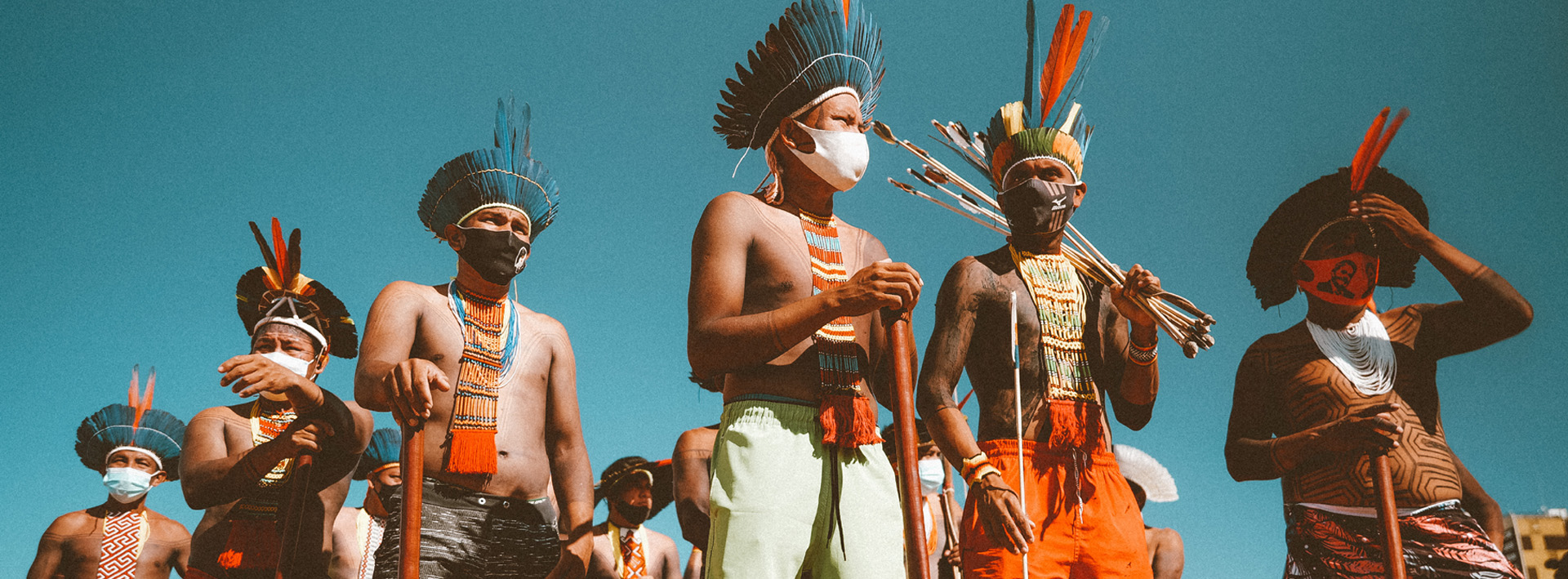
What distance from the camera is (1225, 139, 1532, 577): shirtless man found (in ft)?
14.9

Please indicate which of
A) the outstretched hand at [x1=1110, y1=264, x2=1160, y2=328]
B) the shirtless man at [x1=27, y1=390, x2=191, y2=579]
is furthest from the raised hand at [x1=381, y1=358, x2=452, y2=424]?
the shirtless man at [x1=27, y1=390, x2=191, y2=579]

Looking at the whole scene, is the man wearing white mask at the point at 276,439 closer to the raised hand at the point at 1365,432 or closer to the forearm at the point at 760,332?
the forearm at the point at 760,332

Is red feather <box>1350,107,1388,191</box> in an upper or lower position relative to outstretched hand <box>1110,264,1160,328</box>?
upper

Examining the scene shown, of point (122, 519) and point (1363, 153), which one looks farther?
point (122, 519)

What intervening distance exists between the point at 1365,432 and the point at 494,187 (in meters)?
3.65

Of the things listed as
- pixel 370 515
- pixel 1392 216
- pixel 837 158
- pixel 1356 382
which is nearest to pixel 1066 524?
pixel 837 158

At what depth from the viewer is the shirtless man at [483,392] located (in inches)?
156

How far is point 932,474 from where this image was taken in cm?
986

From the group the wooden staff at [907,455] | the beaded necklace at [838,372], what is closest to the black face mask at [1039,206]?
the beaded necklace at [838,372]

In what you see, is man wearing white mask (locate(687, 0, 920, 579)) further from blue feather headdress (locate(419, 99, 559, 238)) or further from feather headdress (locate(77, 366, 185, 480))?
feather headdress (locate(77, 366, 185, 480))

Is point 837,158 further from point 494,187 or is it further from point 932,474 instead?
point 932,474

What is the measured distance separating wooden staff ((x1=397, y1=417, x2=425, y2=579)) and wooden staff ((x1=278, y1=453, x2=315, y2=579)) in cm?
141

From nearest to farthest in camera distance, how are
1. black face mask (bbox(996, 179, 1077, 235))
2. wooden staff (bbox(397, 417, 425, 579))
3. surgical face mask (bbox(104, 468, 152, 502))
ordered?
wooden staff (bbox(397, 417, 425, 579)) → black face mask (bbox(996, 179, 1077, 235)) → surgical face mask (bbox(104, 468, 152, 502))

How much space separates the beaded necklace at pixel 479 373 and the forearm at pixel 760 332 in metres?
1.30
